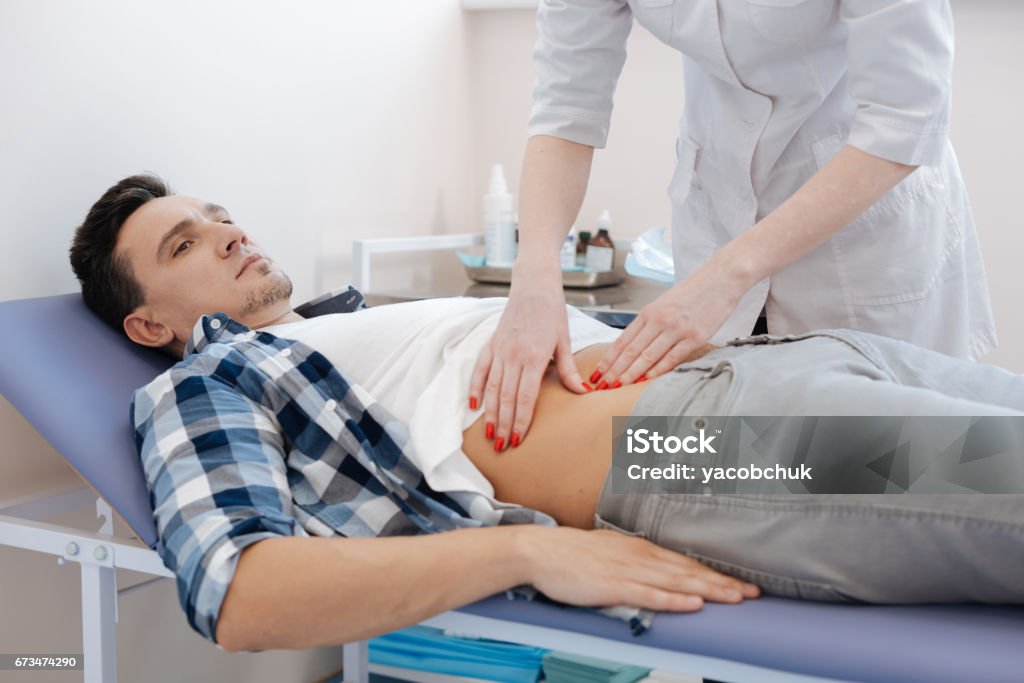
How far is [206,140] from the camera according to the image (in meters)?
1.82

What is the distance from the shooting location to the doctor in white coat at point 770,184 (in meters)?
1.22

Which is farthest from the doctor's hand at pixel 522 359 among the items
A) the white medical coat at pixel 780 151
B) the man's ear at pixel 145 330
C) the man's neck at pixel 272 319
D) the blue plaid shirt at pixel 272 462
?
the man's ear at pixel 145 330

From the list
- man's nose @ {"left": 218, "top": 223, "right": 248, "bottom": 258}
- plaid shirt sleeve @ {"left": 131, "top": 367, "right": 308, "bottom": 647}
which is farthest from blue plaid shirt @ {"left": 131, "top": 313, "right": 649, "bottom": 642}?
man's nose @ {"left": 218, "top": 223, "right": 248, "bottom": 258}

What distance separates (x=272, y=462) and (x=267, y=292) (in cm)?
47

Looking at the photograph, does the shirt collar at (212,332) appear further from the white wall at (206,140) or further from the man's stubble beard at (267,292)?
the white wall at (206,140)

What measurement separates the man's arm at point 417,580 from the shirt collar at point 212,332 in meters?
0.49

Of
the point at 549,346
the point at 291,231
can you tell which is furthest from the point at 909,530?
the point at 291,231

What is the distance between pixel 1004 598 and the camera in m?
0.98

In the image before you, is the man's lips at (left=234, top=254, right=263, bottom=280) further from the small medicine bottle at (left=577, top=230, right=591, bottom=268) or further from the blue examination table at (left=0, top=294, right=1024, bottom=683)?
the small medicine bottle at (left=577, top=230, right=591, bottom=268)

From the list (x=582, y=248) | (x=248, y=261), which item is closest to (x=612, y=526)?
(x=248, y=261)

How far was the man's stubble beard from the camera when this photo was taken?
1.54 meters

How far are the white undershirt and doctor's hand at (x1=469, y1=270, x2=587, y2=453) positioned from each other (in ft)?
0.11

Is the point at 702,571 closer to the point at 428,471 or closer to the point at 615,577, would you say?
the point at 615,577

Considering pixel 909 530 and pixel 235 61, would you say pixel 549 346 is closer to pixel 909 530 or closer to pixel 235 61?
pixel 909 530
